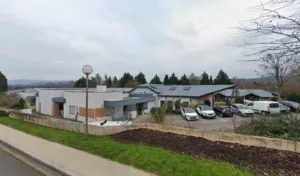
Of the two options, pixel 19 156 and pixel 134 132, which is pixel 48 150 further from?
pixel 134 132

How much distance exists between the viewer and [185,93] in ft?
130

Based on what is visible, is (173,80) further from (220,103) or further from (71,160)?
(71,160)

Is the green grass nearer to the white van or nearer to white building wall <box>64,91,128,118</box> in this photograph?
white building wall <box>64,91,128,118</box>

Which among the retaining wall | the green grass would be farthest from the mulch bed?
the green grass

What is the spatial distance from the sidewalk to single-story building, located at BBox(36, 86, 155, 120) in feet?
59.0

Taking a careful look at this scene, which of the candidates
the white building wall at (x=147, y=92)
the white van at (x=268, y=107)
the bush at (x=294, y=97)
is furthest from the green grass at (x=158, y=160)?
the bush at (x=294, y=97)

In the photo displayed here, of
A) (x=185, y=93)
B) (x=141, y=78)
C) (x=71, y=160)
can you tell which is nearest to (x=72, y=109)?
(x=185, y=93)

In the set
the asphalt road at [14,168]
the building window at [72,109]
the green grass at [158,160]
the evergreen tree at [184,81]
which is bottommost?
the building window at [72,109]

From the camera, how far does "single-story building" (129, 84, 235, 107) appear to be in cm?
3766

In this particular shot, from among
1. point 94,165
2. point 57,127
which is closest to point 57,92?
point 57,127

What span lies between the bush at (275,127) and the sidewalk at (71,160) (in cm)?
532

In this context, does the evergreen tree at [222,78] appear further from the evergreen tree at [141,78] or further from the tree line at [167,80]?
the evergreen tree at [141,78]

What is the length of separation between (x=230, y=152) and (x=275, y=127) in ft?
10.6

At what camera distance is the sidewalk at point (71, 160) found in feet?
18.0
